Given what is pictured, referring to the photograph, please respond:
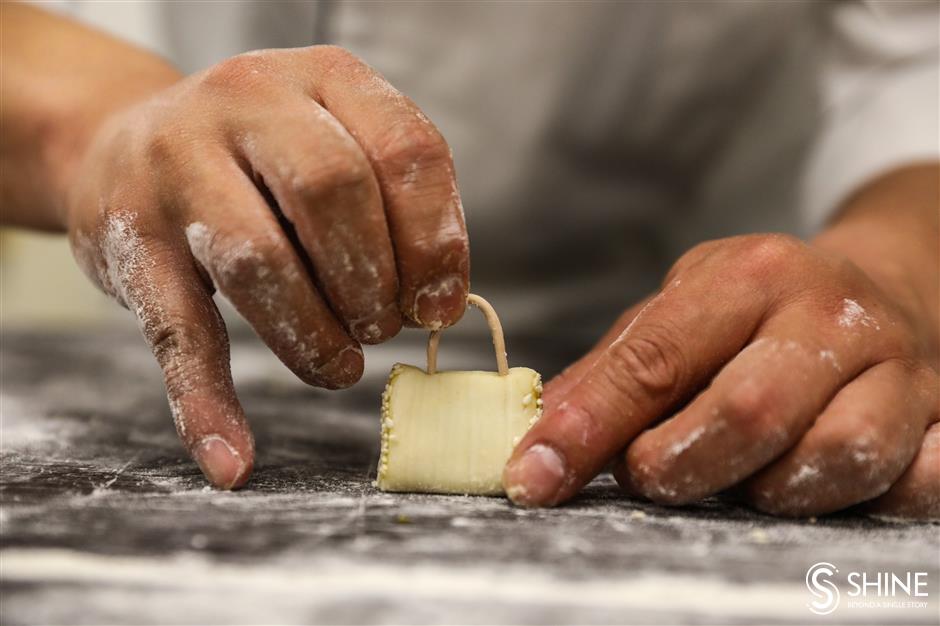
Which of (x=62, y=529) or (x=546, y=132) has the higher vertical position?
(x=546, y=132)

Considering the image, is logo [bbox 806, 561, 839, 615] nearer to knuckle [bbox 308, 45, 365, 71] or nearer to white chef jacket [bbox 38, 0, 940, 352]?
knuckle [bbox 308, 45, 365, 71]

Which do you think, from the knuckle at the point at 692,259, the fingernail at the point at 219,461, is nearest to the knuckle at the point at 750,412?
the knuckle at the point at 692,259

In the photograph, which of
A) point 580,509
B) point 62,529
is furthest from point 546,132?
point 62,529

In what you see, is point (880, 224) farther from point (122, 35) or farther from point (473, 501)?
point (122, 35)

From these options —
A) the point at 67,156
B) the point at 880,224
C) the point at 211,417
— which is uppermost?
the point at 67,156

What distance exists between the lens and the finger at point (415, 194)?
94 centimetres

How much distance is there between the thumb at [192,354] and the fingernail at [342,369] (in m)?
0.11

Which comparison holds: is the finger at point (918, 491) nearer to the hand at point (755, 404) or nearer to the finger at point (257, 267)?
the hand at point (755, 404)

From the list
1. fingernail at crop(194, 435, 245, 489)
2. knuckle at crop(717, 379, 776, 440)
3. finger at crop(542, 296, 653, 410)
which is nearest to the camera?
knuckle at crop(717, 379, 776, 440)

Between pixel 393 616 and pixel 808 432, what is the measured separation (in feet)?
1.55

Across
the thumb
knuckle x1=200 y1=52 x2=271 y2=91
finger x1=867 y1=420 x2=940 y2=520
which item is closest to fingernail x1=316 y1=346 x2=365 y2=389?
the thumb

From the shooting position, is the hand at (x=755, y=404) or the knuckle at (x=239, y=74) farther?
the knuckle at (x=239, y=74)

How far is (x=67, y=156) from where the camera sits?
4.50 ft

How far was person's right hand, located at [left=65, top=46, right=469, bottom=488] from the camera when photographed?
0.93m
